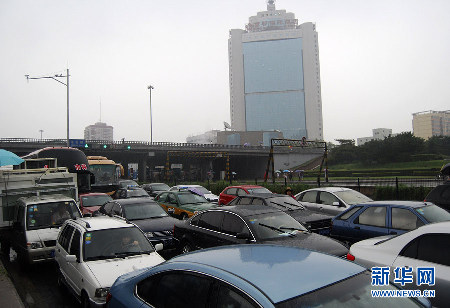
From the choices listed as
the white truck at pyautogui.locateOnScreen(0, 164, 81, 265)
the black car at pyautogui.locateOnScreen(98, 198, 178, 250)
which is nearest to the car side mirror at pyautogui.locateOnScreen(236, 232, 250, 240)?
the black car at pyautogui.locateOnScreen(98, 198, 178, 250)

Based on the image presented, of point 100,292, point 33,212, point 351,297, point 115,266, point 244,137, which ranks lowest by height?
point 100,292

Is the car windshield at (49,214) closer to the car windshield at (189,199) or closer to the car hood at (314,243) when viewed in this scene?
the car windshield at (189,199)

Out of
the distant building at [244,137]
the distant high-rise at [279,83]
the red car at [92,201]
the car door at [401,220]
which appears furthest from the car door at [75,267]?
the distant high-rise at [279,83]

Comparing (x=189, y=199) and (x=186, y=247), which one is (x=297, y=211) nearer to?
(x=186, y=247)

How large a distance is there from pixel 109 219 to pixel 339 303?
5974 millimetres

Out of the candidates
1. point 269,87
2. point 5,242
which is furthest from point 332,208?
point 269,87

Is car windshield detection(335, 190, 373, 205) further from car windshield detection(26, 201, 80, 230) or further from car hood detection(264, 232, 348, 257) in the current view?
car windshield detection(26, 201, 80, 230)

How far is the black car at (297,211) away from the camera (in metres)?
9.86

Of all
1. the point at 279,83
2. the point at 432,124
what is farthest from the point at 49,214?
the point at 432,124

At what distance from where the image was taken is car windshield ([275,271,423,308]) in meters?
2.39

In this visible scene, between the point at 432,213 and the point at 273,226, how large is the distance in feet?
Answer: 11.5

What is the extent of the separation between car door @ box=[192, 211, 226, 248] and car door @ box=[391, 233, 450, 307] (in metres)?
3.56

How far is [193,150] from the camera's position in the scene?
62.4 metres

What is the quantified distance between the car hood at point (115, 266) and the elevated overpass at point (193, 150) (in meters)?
40.2
